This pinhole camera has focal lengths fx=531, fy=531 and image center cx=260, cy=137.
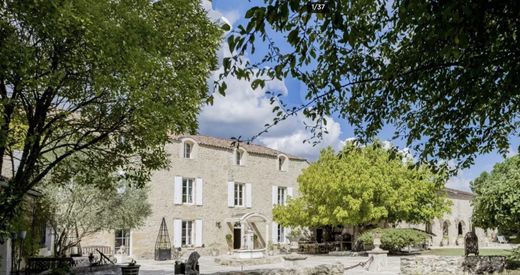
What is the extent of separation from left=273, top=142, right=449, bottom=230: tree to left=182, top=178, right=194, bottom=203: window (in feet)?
21.4

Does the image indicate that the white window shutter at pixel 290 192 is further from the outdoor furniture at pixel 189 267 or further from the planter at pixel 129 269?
the outdoor furniture at pixel 189 267

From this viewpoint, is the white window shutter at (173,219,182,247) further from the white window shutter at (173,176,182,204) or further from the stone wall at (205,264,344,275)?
the stone wall at (205,264,344,275)

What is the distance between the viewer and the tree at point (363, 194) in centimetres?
3136

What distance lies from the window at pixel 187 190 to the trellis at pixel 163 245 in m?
2.31

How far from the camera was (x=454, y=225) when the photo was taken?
48.6 metres

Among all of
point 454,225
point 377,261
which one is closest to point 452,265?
point 377,261

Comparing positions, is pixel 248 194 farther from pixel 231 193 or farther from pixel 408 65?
pixel 408 65

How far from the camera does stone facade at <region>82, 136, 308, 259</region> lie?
104 ft

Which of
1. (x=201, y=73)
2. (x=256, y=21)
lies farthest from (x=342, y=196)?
(x=256, y=21)

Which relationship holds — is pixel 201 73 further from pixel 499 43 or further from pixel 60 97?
pixel 499 43

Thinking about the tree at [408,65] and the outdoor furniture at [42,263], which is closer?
the tree at [408,65]

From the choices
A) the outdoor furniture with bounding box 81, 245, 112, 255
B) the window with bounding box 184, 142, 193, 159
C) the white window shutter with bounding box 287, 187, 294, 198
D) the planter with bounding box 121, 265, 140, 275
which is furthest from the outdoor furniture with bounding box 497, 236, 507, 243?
the planter with bounding box 121, 265, 140, 275

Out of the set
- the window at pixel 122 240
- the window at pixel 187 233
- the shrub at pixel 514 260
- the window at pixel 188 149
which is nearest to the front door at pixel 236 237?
the window at pixel 187 233

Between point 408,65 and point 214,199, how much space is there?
2946 cm
